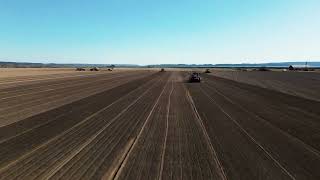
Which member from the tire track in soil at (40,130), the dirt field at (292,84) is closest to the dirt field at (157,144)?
the tire track in soil at (40,130)

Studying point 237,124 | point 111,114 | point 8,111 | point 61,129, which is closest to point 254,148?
point 237,124

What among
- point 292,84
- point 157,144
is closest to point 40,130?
point 157,144

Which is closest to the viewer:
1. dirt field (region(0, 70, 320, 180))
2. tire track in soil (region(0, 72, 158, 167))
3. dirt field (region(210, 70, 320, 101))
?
dirt field (region(0, 70, 320, 180))

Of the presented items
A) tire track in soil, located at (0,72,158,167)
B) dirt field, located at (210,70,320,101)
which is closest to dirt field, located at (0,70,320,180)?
tire track in soil, located at (0,72,158,167)

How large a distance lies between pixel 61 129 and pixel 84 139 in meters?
2.05

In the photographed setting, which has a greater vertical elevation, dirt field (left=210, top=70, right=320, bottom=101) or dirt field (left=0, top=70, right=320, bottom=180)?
dirt field (left=0, top=70, right=320, bottom=180)

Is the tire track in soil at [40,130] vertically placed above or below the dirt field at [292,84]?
above

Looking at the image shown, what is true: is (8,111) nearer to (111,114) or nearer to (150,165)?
(111,114)

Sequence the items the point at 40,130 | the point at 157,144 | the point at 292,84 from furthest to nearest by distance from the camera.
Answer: the point at 292,84 → the point at 40,130 → the point at 157,144

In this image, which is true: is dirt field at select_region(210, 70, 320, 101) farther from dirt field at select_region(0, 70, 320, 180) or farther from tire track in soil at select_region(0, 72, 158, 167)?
tire track in soil at select_region(0, 72, 158, 167)

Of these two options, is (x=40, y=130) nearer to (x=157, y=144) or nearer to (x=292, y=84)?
(x=157, y=144)

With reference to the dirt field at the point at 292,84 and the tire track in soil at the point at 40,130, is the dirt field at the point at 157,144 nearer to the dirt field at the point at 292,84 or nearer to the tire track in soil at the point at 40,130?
the tire track in soil at the point at 40,130

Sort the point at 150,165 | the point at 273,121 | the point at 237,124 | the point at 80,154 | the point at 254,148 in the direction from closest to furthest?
the point at 150,165 < the point at 80,154 < the point at 254,148 < the point at 237,124 < the point at 273,121

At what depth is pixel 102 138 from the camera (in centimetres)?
1111
